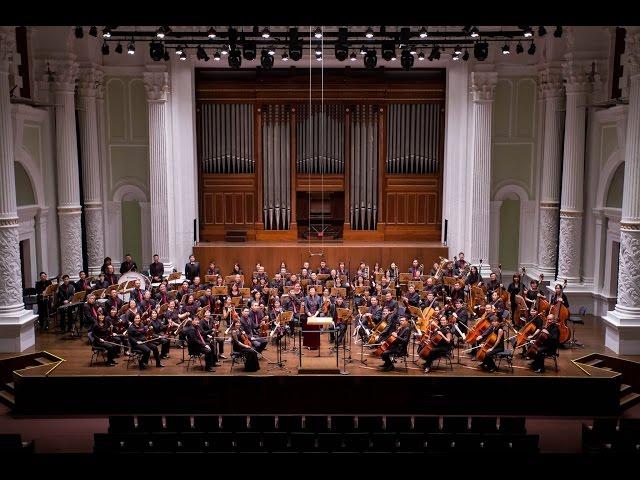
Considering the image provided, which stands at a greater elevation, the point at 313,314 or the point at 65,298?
the point at 65,298

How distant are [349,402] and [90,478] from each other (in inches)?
246

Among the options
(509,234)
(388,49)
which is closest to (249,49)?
(388,49)

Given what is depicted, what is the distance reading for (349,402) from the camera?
12.8 m

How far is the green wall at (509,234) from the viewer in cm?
2064

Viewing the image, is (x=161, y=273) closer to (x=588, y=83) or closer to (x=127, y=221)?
(x=127, y=221)

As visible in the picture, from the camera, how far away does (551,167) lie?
19000mm

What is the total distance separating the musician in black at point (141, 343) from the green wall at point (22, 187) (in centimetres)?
598

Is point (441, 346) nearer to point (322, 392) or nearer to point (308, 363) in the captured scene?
point (322, 392)

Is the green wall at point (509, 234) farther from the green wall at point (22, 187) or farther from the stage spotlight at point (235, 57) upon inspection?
the green wall at point (22, 187)

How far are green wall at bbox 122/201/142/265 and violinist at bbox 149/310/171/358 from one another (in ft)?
24.4

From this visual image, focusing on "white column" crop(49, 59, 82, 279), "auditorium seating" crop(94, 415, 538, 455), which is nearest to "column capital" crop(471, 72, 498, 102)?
"white column" crop(49, 59, 82, 279)

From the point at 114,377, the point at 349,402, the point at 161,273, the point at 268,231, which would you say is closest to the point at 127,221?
the point at 161,273

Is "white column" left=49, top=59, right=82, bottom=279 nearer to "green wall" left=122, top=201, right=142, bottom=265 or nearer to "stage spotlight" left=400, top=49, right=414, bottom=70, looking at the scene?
"green wall" left=122, top=201, right=142, bottom=265

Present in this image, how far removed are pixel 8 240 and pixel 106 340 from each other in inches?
116
